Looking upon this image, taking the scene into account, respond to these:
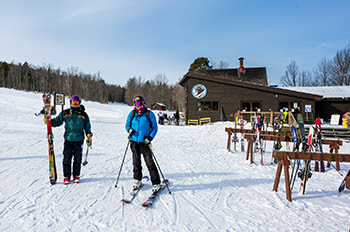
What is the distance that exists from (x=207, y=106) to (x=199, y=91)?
68.4 inches

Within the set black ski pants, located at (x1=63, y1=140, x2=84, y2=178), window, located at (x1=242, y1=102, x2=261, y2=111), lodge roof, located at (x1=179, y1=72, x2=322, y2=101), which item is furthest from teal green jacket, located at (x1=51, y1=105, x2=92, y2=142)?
window, located at (x1=242, y1=102, x2=261, y2=111)

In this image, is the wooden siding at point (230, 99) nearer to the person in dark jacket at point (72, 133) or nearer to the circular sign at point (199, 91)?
the circular sign at point (199, 91)

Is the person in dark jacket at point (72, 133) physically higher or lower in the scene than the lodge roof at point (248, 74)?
lower

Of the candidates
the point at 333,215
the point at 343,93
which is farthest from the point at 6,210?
the point at 343,93

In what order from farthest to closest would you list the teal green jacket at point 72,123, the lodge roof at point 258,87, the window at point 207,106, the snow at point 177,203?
the window at point 207,106
the lodge roof at point 258,87
the teal green jacket at point 72,123
the snow at point 177,203

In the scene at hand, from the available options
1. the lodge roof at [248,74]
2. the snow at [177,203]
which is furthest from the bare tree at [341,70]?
the snow at [177,203]

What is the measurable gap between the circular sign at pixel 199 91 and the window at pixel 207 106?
726mm

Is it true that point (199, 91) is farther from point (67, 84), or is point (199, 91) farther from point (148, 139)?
point (67, 84)

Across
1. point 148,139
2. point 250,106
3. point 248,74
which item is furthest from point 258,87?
point 148,139

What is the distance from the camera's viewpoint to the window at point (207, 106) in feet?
65.0

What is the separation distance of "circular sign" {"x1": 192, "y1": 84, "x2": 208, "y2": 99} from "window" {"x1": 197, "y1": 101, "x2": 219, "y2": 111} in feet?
2.38

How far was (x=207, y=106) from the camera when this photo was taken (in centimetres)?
2011

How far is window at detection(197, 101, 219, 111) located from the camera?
19.8 metres

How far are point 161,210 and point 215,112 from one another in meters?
17.2
